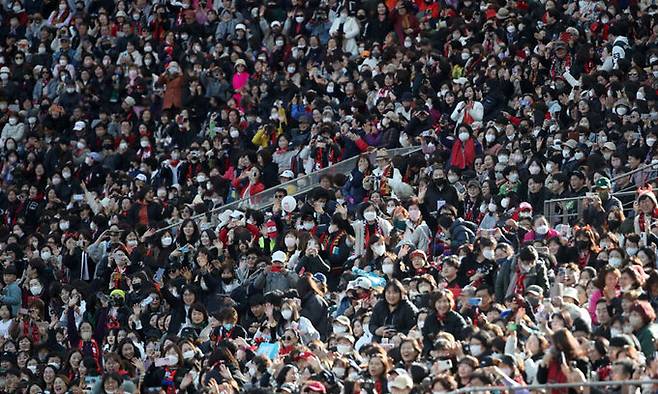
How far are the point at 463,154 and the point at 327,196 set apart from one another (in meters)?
1.97

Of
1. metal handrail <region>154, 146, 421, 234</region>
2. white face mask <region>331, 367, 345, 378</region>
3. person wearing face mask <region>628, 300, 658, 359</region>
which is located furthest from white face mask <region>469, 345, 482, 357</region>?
metal handrail <region>154, 146, 421, 234</region>

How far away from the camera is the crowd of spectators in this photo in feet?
53.9

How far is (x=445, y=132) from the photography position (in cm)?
2452

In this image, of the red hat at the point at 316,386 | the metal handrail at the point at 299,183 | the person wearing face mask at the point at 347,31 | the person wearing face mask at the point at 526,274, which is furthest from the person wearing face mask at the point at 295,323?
the person wearing face mask at the point at 347,31

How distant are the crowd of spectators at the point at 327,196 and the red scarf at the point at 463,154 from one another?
0.11 ft

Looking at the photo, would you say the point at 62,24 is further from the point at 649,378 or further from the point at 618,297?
the point at 649,378

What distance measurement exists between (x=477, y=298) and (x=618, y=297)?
2.39 metres

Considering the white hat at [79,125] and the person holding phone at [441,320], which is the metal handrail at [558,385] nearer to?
the person holding phone at [441,320]

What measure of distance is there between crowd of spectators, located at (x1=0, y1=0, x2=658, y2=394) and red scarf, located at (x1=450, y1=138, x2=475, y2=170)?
33 mm

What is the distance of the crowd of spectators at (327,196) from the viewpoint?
1642 cm

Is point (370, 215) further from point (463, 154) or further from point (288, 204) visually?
point (463, 154)

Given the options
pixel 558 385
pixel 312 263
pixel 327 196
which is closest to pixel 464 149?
pixel 327 196

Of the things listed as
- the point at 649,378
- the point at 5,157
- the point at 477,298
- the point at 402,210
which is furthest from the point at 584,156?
the point at 5,157

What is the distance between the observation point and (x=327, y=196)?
900 inches
